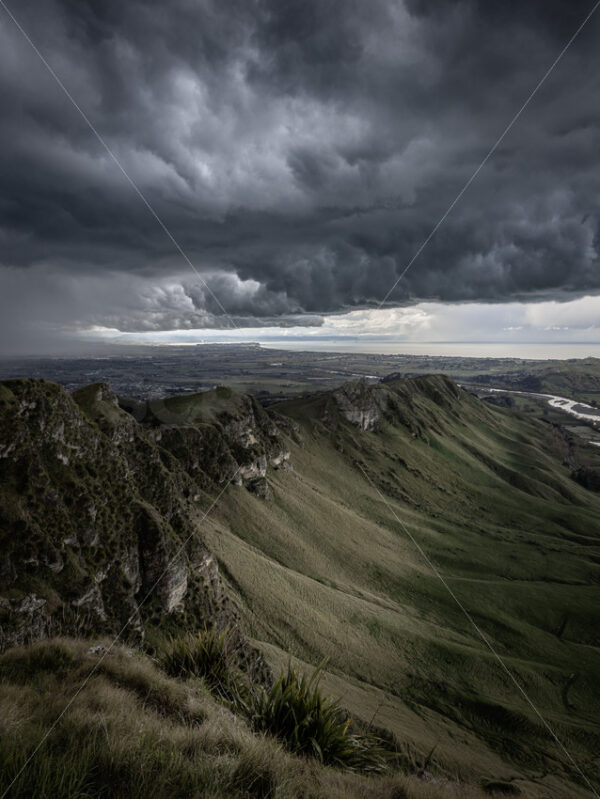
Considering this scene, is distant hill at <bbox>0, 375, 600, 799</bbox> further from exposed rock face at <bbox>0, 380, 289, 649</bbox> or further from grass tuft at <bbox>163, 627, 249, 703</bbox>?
grass tuft at <bbox>163, 627, 249, 703</bbox>

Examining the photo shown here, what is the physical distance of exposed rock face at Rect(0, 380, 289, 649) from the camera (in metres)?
23.4

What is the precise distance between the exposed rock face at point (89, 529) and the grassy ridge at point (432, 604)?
10.5 meters

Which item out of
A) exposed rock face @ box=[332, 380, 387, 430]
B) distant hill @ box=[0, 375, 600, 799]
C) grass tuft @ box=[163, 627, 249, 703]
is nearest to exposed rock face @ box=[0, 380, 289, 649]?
distant hill @ box=[0, 375, 600, 799]

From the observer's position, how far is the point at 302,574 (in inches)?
2147

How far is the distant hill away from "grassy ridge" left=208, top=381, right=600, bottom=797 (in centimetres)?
28

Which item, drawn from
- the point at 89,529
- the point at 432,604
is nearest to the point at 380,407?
the point at 432,604

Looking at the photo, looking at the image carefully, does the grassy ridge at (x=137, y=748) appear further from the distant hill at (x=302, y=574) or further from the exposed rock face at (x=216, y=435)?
the exposed rock face at (x=216, y=435)

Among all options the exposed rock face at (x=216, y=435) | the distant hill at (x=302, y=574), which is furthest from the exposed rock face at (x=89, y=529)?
the exposed rock face at (x=216, y=435)

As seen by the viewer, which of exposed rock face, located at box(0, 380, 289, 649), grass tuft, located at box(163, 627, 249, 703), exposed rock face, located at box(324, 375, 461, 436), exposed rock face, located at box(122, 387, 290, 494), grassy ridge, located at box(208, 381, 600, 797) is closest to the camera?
grass tuft, located at box(163, 627, 249, 703)

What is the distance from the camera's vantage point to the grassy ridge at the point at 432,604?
124 ft

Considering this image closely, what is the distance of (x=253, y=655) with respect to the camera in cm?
3192

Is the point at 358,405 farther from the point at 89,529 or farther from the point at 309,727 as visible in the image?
the point at 309,727

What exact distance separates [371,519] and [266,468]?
29116 mm

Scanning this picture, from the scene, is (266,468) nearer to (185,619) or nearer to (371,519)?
(371,519)
